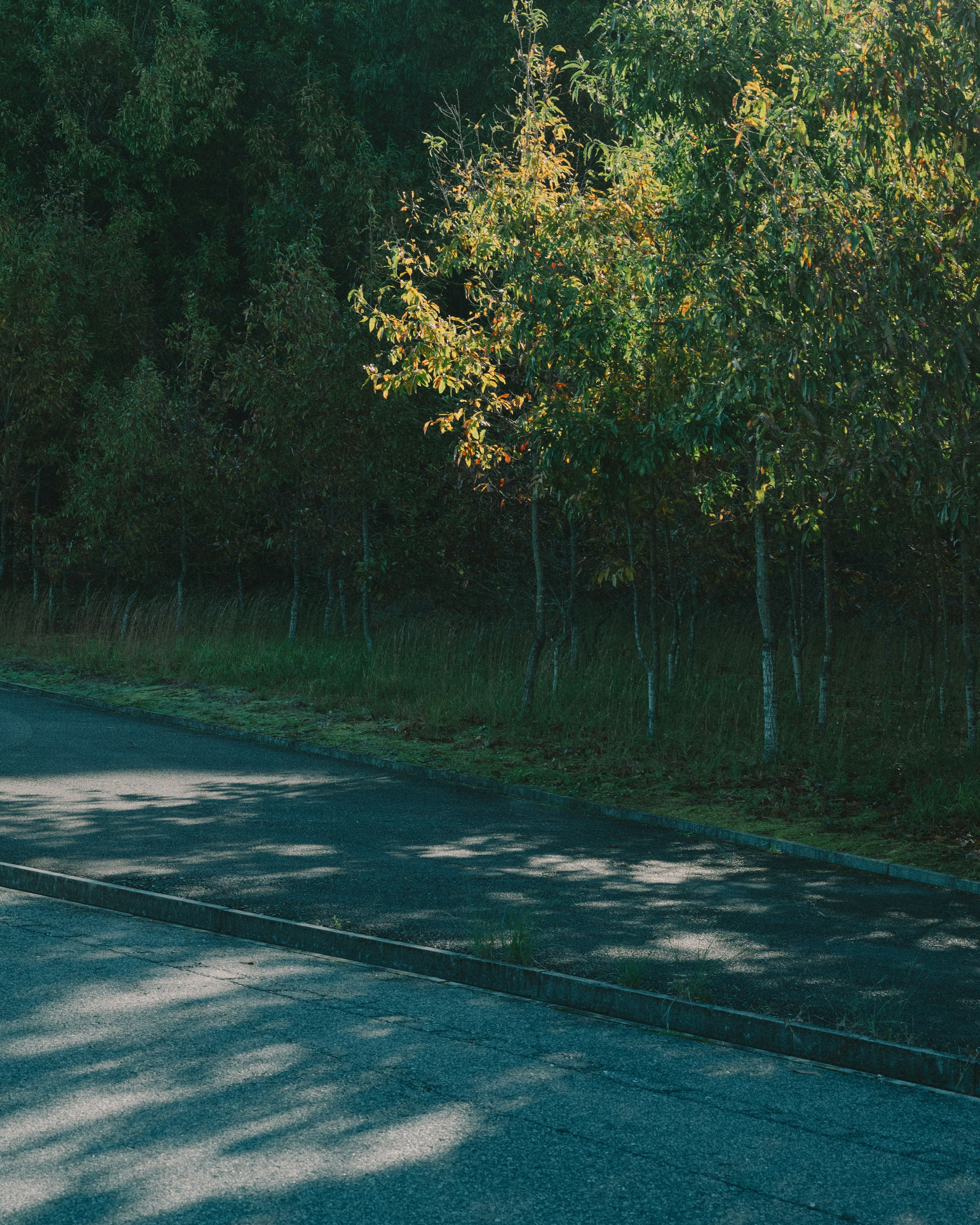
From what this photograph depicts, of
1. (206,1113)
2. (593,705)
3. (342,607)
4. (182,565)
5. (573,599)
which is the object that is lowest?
(206,1113)

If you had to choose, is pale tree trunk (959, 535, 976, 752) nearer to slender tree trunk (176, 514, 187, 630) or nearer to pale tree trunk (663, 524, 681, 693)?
pale tree trunk (663, 524, 681, 693)

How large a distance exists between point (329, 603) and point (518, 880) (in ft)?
55.7

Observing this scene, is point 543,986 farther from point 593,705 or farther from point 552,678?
point 552,678

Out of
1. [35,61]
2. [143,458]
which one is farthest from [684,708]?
[35,61]

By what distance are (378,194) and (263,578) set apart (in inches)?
371

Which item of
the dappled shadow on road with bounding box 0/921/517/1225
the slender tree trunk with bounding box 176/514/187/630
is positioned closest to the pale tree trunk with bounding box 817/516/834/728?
the dappled shadow on road with bounding box 0/921/517/1225

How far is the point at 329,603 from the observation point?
80.3ft

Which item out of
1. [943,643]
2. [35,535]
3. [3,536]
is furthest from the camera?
[3,536]

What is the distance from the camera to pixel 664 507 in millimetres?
14836

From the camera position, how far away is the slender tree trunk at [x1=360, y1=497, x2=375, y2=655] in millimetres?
21344

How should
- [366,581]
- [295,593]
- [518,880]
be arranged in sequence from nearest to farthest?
[518,880]
[366,581]
[295,593]

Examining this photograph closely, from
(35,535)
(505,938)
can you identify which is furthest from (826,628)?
(35,535)

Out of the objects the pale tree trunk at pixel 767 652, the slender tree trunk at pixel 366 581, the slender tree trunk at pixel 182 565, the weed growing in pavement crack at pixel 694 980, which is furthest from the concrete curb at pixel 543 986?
the slender tree trunk at pixel 182 565

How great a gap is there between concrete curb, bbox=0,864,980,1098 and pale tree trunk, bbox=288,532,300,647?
1502 cm
